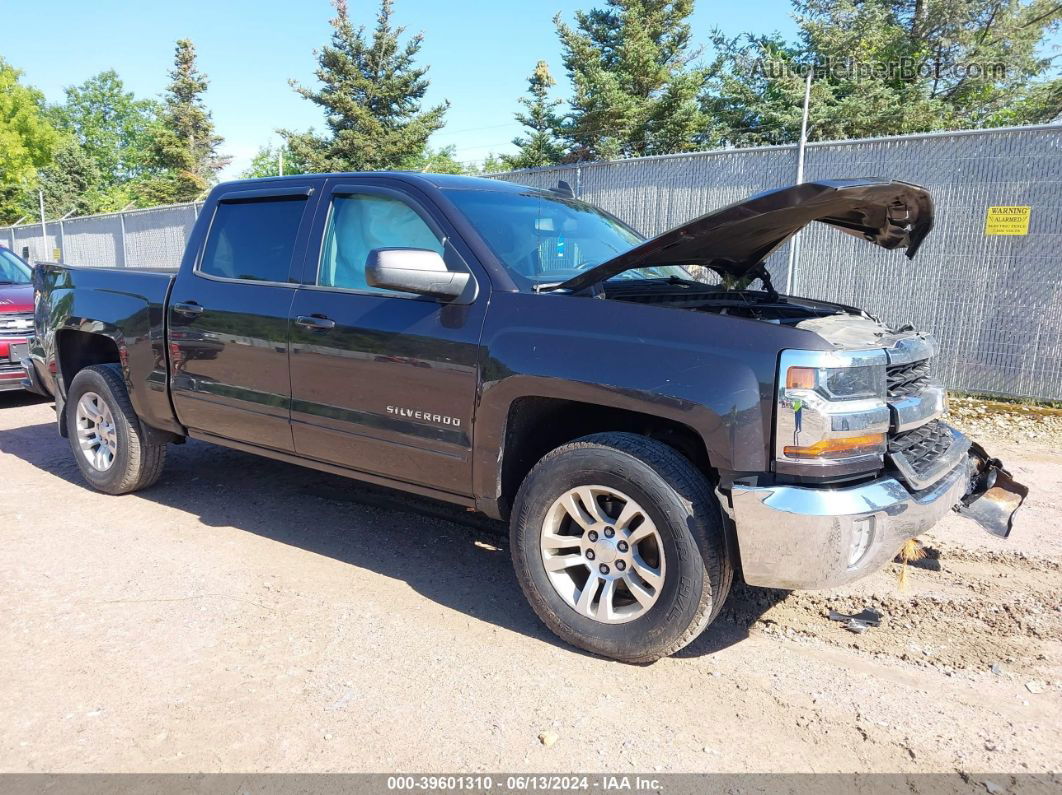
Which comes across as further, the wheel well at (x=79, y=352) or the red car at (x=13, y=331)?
the red car at (x=13, y=331)

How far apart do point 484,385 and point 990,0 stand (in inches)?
953

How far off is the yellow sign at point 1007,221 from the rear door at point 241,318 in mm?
6829

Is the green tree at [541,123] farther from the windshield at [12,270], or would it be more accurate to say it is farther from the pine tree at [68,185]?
the pine tree at [68,185]

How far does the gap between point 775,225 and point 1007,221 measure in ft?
19.4

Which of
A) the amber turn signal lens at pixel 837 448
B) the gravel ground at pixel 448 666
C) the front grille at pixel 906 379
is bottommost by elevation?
the gravel ground at pixel 448 666

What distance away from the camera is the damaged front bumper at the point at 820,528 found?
2592 millimetres

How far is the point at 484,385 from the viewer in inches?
127

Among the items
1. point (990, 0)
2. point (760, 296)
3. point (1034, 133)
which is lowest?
point (760, 296)

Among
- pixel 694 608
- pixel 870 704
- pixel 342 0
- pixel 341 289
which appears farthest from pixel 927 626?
pixel 342 0

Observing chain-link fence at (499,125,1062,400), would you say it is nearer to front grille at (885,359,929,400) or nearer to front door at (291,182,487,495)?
front grille at (885,359,929,400)

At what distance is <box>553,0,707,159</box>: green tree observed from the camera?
984 inches

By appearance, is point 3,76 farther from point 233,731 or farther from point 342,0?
point 233,731

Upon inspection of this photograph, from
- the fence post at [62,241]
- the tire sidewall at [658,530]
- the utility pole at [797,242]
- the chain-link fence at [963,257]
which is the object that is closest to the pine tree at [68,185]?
the fence post at [62,241]

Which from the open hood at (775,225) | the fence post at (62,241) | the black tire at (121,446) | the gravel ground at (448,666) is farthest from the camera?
the fence post at (62,241)
